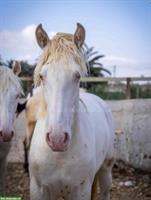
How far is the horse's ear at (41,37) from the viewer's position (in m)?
2.20

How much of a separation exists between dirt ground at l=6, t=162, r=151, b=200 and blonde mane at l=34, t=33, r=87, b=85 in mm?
2299

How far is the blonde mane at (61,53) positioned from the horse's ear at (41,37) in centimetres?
4

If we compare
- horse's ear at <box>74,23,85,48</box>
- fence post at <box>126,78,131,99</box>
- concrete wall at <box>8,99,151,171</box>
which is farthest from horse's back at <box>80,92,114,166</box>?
fence post at <box>126,78,131,99</box>

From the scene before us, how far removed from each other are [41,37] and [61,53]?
0.20 meters

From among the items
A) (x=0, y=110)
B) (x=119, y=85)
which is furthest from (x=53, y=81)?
(x=119, y=85)

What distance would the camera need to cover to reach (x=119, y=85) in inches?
257

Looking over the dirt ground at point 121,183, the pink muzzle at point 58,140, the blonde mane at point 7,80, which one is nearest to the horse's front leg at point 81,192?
the pink muzzle at point 58,140

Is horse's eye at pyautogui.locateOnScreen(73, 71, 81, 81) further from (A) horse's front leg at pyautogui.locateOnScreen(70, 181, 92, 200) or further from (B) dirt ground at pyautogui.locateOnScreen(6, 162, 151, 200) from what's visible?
(B) dirt ground at pyautogui.locateOnScreen(6, 162, 151, 200)

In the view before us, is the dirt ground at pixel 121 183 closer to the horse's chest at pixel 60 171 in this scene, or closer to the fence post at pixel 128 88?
the fence post at pixel 128 88

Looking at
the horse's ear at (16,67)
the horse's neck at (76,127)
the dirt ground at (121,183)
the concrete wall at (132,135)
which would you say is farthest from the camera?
the concrete wall at (132,135)

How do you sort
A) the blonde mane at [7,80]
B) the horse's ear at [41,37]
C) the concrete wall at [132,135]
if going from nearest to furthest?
1. the horse's ear at [41,37]
2. the blonde mane at [7,80]
3. the concrete wall at [132,135]

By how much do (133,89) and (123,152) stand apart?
5.67 feet

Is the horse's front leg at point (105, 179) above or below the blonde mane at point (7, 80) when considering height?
below

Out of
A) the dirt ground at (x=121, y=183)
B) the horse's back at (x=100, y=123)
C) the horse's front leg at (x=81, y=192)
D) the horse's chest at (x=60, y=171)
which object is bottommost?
the dirt ground at (x=121, y=183)
